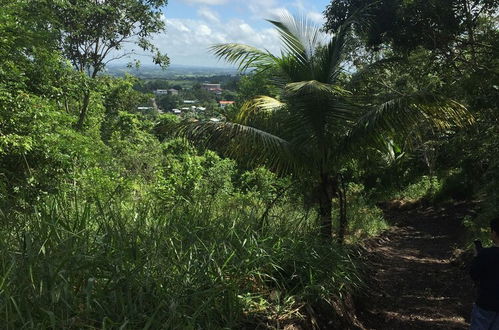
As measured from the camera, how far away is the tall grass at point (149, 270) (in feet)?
9.42

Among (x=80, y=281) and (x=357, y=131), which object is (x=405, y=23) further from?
(x=80, y=281)

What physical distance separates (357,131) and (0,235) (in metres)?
4.77

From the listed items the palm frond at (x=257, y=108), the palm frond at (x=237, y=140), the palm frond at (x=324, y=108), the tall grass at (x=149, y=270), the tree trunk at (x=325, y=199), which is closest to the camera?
the tall grass at (x=149, y=270)

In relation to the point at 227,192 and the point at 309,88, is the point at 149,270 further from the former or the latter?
the point at 227,192

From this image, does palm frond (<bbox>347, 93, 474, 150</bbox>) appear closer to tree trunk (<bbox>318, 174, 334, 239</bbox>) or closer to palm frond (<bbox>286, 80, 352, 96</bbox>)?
palm frond (<bbox>286, 80, 352, 96</bbox>)

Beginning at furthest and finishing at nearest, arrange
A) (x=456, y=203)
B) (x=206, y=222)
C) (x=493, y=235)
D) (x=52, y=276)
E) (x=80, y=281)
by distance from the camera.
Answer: (x=456, y=203)
(x=206, y=222)
(x=493, y=235)
(x=80, y=281)
(x=52, y=276)

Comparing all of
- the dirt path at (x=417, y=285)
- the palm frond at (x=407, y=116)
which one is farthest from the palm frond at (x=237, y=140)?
the dirt path at (x=417, y=285)

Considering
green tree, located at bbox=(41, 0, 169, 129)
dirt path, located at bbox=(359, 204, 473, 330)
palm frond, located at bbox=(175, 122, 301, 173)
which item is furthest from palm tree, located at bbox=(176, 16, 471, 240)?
green tree, located at bbox=(41, 0, 169, 129)

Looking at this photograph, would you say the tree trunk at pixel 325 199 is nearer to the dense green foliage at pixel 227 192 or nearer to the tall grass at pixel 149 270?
the dense green foliage at pixel 227 192

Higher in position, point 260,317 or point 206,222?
point 206,222

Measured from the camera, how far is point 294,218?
21.6ft

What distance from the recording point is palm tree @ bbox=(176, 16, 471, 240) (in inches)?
238

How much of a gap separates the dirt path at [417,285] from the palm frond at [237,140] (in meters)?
2.37

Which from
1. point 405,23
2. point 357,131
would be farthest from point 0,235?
point 405,23
